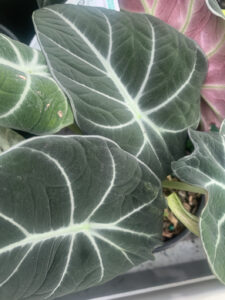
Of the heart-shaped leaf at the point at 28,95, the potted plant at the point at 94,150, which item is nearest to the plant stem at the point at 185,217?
the potted plant at the point at 94,150

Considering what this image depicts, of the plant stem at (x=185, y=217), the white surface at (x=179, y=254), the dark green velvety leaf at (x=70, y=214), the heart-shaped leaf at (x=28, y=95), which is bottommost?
the white surface at (x=179, y=254)

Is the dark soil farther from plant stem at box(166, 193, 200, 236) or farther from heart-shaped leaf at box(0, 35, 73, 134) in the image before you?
heart-shaped leaf at box(0, 35, 73, 134)

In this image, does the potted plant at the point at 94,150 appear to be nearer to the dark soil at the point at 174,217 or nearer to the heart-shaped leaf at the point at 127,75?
the heart-shaped leaf at the point at 127,75

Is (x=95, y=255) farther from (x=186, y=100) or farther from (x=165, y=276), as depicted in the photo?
(x=165, y=276)

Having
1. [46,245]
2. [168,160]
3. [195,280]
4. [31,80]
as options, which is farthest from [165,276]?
[31,80]

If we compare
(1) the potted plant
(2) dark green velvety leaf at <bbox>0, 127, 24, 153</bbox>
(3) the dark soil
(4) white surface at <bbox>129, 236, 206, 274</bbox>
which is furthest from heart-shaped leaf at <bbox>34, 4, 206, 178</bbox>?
(4) white surface at <bbox>129, 236, 206, 274</bbox>

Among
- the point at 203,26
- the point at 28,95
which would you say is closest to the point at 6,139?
the point at 28,95

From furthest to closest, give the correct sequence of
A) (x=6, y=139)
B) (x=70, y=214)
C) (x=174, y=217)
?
1. (x=174, y=217)
2. (x=6, y=139)
3. (x=70, y=214)

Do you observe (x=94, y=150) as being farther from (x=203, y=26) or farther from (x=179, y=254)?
(x=179, y=254)
